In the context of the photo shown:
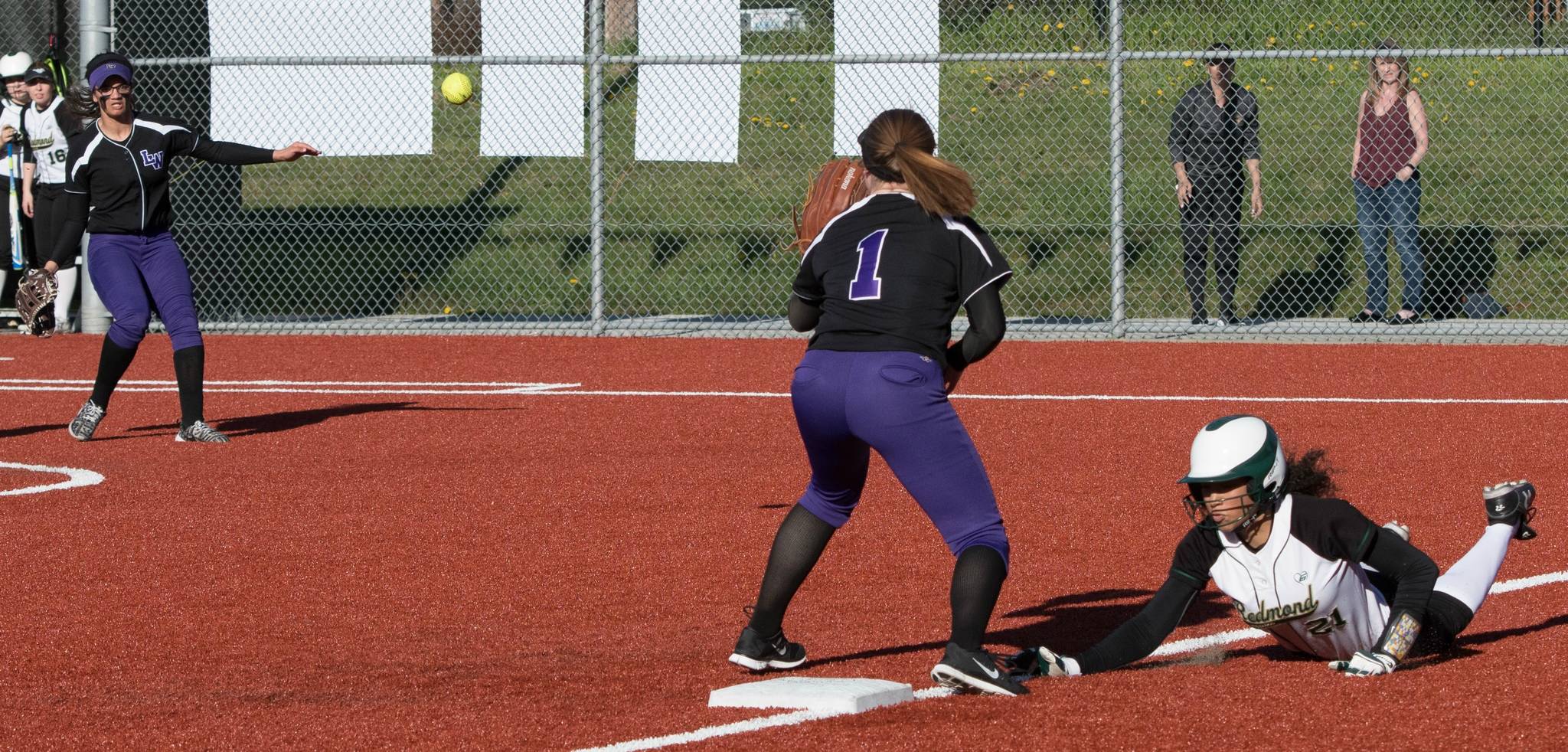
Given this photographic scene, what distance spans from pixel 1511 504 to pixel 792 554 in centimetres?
210

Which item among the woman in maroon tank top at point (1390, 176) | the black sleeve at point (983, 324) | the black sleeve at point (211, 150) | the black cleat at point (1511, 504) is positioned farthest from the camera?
the woman in maroon tank top at point (1390, 176)

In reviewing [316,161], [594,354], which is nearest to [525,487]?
[594,354]

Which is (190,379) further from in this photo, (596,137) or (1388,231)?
(1388,231)

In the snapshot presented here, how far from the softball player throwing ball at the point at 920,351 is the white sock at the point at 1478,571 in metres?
1.36

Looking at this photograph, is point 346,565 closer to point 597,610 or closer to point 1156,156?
point 597,610

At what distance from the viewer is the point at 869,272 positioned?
496 centimetres

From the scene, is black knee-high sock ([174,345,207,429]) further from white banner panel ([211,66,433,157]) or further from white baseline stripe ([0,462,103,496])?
white banner panel ([211,66,433,157])

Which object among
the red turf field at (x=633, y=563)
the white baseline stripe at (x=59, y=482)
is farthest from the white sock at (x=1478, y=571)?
the white baseline stripe at (x=59, y=482)

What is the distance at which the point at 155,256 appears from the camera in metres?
10.1

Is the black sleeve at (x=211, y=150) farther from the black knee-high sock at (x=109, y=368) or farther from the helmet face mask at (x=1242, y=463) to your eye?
the helmet face mask at (x=1242, y=463)

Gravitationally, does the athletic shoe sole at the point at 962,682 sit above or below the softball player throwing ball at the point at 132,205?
below

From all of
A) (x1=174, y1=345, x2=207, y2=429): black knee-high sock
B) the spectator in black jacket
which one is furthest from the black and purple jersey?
the spectator in black jacket

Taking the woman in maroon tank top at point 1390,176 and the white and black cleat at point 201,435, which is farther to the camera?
the woman in maroon tank top at point 1390,176

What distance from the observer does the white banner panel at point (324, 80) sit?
16.6 metres
